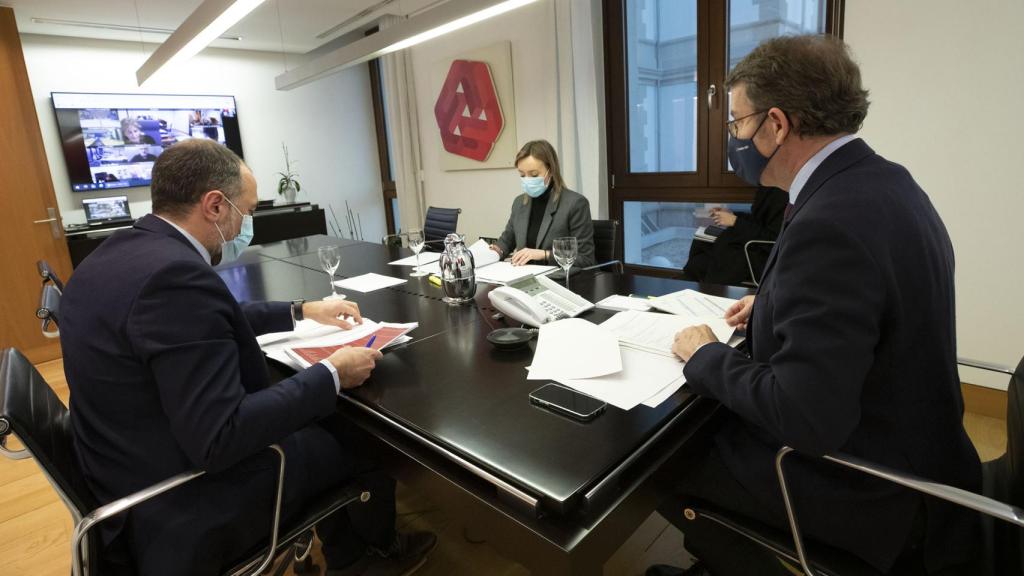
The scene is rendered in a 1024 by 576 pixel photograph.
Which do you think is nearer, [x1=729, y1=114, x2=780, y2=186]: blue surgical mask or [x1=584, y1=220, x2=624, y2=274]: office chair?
[x1=729, y1=114, x2=780, y2=186]: blue surgical mask

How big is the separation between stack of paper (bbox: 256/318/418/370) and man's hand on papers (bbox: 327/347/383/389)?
6.5 inches

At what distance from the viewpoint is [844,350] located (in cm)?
85

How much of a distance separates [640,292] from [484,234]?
11.4 feet

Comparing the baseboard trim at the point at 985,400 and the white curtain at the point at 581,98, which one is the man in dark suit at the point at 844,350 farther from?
the white curtain at the point at 581,98

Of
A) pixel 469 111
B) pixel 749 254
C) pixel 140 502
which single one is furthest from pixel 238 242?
pixel 469 111

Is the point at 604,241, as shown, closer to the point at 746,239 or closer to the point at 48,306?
the point at 746,239

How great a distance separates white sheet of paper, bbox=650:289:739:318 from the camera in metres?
1.58

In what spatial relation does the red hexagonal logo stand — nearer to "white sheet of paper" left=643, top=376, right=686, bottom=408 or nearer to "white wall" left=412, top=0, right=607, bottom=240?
"white wall" left=412, top=0, right=607, bottom=240

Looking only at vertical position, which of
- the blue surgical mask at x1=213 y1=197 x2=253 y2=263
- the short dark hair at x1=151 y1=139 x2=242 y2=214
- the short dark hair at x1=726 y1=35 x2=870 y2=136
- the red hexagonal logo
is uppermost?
the red hexagonal logo

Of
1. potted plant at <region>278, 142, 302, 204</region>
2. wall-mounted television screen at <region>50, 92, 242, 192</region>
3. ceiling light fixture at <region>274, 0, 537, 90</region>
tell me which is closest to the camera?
ceiling light fixture at <region>274, 0, 537, 90</region>

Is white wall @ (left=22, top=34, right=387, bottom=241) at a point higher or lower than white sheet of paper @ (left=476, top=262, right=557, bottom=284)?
higher

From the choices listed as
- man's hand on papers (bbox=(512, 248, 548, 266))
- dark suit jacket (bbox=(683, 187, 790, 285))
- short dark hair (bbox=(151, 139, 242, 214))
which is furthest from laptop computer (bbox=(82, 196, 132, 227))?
dark suit jacket (bbox=(683, 187, 790, 285))

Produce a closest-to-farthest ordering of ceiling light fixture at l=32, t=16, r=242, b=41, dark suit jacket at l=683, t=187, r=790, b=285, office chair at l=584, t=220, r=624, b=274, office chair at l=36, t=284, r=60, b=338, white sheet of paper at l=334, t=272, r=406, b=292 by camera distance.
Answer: office chair at l=36, t=284, r=60, b=338, white sheet of paper at l=334, t=272, r=406, b=292, office chair at l=584, t=220, r=624, b=274, dark suit jacket at l=683, t=187, r=790, b=285, ceiling light fixture at l=32, t=16, r=242, b=41

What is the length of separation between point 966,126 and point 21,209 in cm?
596
